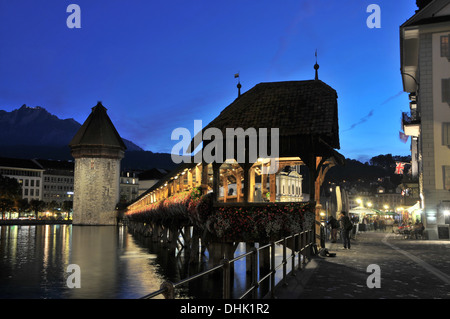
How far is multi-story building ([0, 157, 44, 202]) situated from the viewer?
133875mm

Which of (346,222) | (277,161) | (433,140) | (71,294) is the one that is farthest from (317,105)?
(433,140)

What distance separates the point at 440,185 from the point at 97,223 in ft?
248

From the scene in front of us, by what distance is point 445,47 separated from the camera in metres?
30.2

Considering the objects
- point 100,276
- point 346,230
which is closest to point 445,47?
point 346,230

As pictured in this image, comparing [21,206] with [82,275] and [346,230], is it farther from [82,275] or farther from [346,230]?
[346,230]

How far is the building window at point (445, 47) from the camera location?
98.5 ft

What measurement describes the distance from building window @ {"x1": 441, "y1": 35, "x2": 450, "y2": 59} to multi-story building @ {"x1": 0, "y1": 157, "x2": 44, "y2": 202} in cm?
12363

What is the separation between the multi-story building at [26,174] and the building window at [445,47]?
12363cm

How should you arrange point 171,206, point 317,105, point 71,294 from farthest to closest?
point 171,206, point 317,105, point 71,294

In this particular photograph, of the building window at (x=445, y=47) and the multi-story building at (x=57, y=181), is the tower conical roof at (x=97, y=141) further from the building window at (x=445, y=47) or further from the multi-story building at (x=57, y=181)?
the building window at (x=445, y=47)

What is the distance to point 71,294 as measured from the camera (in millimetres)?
14570

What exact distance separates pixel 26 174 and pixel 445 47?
128267mm

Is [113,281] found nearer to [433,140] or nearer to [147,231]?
[433,140]
